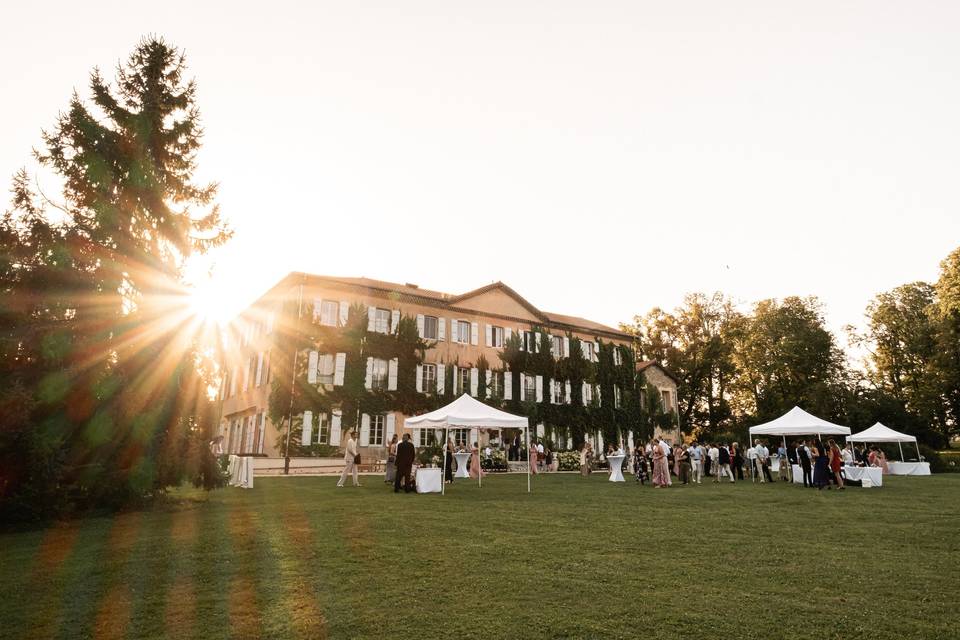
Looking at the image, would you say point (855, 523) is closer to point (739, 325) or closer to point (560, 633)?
point (560, 633)

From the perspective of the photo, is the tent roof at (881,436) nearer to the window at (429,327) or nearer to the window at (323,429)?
the window at (429,327)

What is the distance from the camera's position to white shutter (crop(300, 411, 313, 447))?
28.7 meters

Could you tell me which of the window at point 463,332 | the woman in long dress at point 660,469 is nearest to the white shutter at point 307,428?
the window at point 463,332

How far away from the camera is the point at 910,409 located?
3931 cm

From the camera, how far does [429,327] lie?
3534 centimetres

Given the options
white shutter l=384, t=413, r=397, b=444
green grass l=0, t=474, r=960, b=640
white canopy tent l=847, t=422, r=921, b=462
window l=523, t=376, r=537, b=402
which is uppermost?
window l=523, t=376, r=537, b=402

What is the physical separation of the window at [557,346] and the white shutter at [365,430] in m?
14.9

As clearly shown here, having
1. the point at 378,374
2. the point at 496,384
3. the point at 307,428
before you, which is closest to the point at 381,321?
the point at 378,374

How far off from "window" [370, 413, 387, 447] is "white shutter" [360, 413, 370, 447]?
33 cm

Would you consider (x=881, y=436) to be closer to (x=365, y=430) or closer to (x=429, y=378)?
(x=429, y=378)

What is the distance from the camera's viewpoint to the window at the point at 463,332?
36.3m

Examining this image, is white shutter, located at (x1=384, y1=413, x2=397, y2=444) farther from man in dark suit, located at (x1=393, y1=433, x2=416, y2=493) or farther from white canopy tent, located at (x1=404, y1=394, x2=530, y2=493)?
man in dark suit, located at (x1=393, y1=433, x2=416, y2=493)

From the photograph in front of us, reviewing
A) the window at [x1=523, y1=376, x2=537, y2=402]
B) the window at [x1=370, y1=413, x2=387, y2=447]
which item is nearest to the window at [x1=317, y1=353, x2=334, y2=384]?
the window at [x1=370, y1=413, x2=387, y2=447]

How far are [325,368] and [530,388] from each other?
14.1 metres
